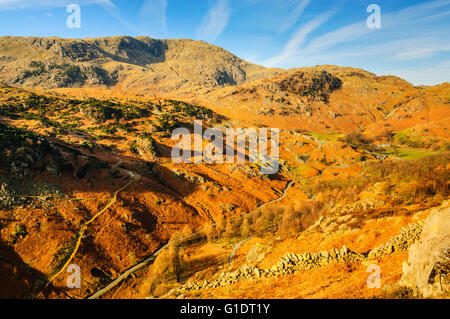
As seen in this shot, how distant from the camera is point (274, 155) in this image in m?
73.0

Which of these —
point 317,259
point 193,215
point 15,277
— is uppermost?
point 317,259

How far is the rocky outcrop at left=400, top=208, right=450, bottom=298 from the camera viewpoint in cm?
934

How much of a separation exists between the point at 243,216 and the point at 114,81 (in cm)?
19902

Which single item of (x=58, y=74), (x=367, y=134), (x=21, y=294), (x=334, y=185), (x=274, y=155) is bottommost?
(x=21, y=294)

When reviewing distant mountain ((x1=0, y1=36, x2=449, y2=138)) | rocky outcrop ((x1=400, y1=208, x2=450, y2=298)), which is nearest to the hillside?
rocky outcrop ((x1=400, y1=208, x2=450, y2=298))

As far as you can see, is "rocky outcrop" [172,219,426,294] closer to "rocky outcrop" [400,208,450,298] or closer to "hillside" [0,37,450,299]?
"hillside" [0,37,450,299]

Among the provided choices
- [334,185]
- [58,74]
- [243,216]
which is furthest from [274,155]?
[58,74]

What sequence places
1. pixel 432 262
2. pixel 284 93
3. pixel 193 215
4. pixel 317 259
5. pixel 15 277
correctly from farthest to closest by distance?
1. pixel 284 93
2. pixel 193 215
3. pixel 15 277
4. pixel 317 259
5. pixel 432 262

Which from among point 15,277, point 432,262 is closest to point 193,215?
point 15,277

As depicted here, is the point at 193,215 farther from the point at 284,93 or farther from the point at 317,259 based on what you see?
the point at 284,93

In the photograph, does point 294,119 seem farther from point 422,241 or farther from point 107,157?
point 422,241

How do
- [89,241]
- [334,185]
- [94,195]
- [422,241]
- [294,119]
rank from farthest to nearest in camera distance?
[294,119]
[334,185]
[94,195]
[89,241]
[422,241]

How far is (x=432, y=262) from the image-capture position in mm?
9719

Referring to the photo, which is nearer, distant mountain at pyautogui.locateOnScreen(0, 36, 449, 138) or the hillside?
the hillside
